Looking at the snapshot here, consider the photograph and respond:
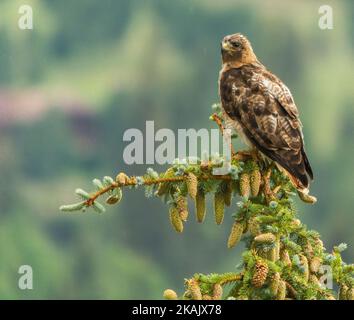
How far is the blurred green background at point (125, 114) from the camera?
162 feet

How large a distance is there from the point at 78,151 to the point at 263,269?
5914cm

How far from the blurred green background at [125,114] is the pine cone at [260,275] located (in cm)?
3522

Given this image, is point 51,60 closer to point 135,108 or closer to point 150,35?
point 150,35

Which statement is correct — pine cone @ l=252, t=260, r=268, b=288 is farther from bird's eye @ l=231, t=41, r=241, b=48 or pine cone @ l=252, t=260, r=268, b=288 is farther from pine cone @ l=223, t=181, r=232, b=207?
bird's eye @ l=231, t=41, r=241, b=48

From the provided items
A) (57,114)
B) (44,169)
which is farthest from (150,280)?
(57,114)

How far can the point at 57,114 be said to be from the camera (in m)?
63.6

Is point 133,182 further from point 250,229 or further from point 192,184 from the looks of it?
point 250,229

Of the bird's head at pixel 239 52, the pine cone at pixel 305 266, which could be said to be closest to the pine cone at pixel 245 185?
the pine cone at pixel 305 266

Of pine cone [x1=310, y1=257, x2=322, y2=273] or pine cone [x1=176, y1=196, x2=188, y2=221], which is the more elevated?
pine cone [x1=176, y1=196, x2=188, y2=221]

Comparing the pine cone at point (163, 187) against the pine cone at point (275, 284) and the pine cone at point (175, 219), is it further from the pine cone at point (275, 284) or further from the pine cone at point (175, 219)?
the pine cone at point (275, 284)

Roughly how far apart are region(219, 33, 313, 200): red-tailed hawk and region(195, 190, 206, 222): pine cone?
73 centimetres

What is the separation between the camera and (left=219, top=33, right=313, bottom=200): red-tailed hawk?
632 cm

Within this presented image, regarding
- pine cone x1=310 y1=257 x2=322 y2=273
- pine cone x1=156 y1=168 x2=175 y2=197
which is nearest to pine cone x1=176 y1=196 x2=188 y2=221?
pine cone x1=156 y1=168 x2=175 y2=197
